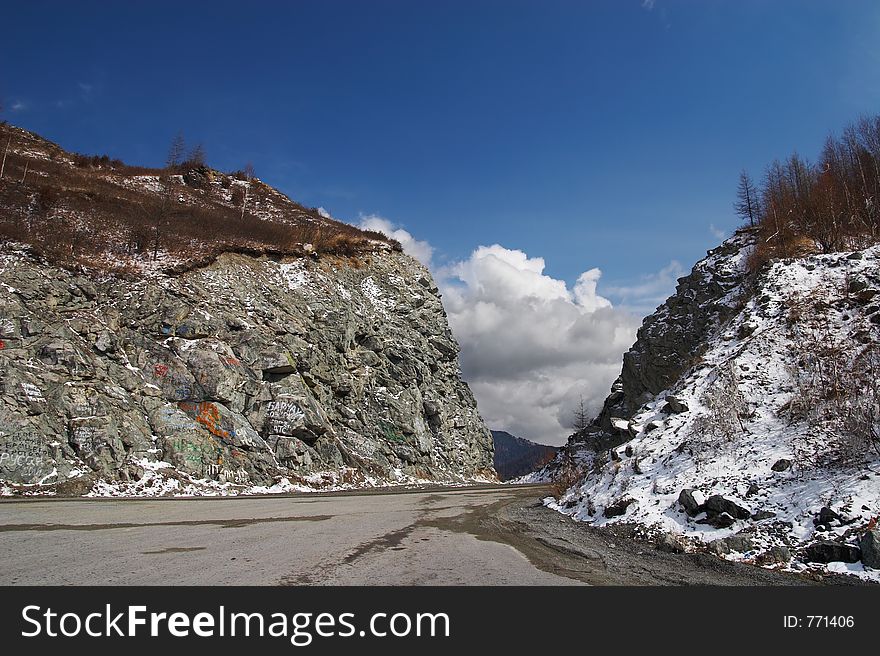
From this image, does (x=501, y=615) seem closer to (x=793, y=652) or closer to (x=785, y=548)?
(x=793, y=652)

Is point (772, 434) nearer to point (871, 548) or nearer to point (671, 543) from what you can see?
point (671, 543)

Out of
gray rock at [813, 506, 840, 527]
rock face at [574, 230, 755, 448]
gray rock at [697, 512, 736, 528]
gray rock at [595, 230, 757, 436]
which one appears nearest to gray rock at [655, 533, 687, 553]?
gray rock at [697, 512, 736, 528]

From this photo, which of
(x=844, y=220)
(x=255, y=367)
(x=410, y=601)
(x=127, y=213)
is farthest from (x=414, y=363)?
(x=410, y=601)

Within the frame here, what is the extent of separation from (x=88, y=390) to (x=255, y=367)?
9.32m

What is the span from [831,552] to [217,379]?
28.8 m

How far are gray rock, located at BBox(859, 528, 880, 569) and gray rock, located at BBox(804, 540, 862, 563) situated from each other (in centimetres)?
10

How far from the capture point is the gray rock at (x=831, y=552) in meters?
6.60

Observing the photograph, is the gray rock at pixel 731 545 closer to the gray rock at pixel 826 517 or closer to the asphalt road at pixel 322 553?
the asphalt road at pixel 322 553

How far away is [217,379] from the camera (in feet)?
93.0

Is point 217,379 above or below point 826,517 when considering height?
above

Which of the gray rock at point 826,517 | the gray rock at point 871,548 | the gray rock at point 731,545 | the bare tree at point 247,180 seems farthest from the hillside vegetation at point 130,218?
the gray rock at point 871,548

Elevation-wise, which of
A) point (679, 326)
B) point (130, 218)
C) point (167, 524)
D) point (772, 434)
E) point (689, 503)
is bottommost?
point (167, 524)

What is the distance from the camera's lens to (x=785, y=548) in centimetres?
738

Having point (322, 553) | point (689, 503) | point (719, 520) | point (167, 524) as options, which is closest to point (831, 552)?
point (719, 520)
